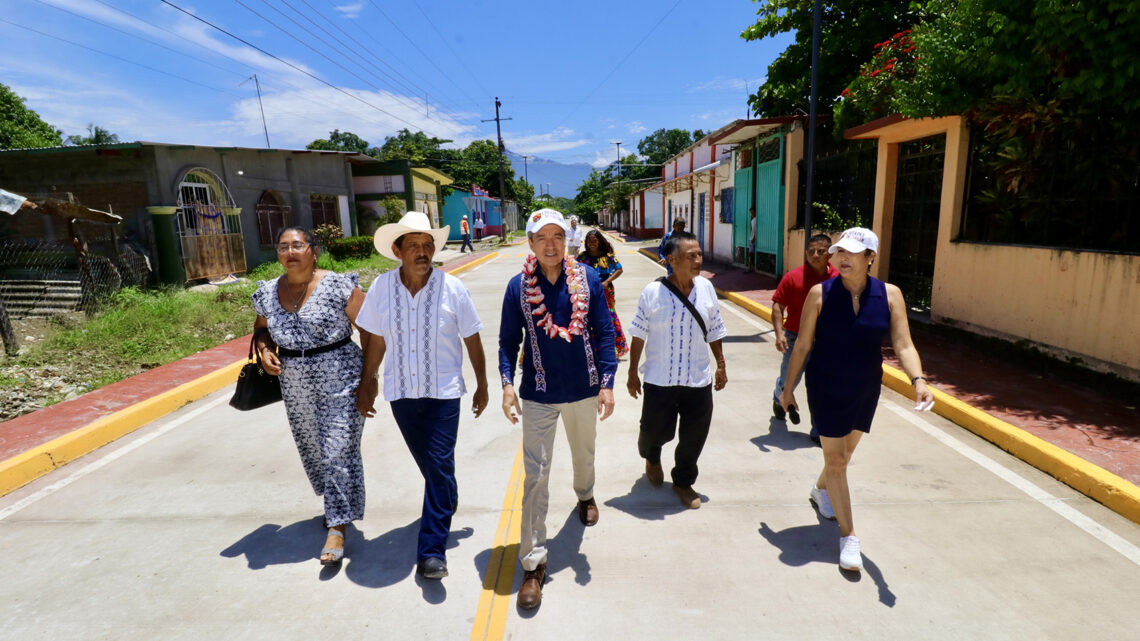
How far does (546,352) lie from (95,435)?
4.40m

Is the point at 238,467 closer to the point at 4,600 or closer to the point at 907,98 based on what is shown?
the point at 4,600

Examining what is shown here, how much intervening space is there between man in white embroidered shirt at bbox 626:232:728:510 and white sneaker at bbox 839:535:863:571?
0.88 metres

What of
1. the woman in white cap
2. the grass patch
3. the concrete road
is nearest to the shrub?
the grass patch

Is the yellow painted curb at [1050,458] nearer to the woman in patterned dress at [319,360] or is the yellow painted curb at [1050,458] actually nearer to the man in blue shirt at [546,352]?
the man in blue shirt at [546,352]

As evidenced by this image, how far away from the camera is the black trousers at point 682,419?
3.64 m

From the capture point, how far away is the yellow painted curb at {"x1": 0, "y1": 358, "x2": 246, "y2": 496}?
4.43m

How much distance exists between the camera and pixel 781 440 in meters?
4.82

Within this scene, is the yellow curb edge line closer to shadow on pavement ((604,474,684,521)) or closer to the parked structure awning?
shadow on pavement ((604,474,684,521))

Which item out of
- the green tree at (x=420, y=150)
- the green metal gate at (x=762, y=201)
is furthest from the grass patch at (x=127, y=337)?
the green tree at (x=420, y=150)

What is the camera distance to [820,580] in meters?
2.99

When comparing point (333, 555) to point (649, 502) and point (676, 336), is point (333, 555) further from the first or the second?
point (676, 336)

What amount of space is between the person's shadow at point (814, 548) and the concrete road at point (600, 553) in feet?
0.04

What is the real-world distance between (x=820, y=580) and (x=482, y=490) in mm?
2082

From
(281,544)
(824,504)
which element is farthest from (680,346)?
(281,544)
